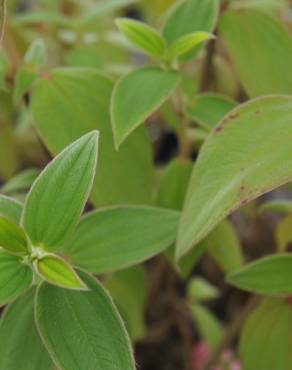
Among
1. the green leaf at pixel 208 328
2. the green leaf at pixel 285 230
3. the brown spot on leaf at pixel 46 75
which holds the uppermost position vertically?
the brown spot on leaf at pixel 46 75

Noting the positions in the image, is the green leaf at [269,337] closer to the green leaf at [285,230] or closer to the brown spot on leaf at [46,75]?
the green leaf at [285,230]

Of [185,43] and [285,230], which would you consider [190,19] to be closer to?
[185,43]

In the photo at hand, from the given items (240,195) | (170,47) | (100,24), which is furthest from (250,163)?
(100,24)

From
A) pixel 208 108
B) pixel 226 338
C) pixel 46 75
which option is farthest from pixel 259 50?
pixel 226 338

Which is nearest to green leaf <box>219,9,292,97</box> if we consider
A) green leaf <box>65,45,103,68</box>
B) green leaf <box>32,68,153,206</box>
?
green leaf <box>32,68,153,206</box>

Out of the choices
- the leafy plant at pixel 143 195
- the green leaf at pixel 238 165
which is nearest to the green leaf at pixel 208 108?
the leafy plant at pixel 143 195

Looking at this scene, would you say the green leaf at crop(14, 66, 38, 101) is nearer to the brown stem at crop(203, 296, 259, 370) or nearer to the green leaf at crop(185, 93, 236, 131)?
the green leaf at crop(185, 93, 236, 131)

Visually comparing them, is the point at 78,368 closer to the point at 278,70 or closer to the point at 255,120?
the point at 255,120
